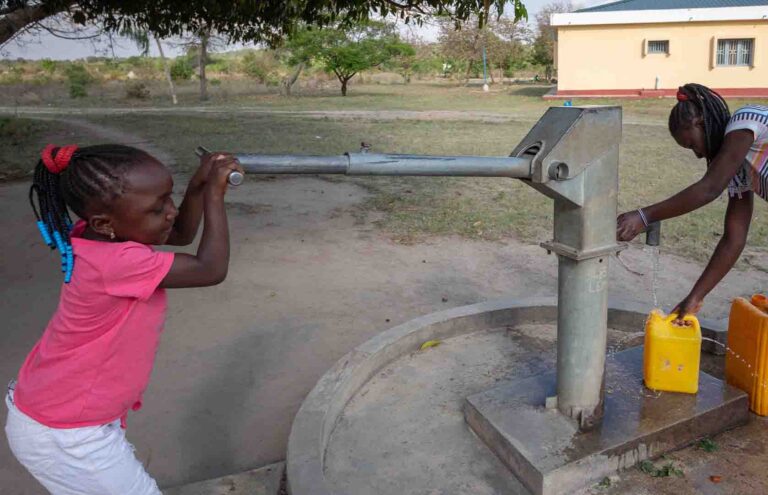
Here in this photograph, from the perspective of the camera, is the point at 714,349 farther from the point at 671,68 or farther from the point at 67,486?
the point at 671,68

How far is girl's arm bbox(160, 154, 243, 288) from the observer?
1.43 m

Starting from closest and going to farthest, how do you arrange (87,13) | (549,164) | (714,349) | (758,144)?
(549,164) < (758,144) < (714,349) < (87,13)

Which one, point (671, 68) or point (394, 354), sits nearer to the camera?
point (394, 354)

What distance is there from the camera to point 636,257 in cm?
467

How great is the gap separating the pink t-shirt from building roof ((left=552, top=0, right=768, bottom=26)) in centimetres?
2131

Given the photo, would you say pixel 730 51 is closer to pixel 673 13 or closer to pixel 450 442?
pixel 673 13

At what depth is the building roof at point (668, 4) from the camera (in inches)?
830

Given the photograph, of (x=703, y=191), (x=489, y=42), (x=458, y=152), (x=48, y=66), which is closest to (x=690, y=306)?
(x=703, y=191)

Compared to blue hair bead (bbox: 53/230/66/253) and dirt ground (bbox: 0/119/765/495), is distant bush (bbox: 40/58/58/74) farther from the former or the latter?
blue hair bead (bbox: 53/230/66/253)

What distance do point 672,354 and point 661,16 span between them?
2066 cm

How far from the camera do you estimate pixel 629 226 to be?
6.57 feet

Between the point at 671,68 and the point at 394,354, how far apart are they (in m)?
20.7

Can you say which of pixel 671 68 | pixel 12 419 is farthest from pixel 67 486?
pixel 671 68

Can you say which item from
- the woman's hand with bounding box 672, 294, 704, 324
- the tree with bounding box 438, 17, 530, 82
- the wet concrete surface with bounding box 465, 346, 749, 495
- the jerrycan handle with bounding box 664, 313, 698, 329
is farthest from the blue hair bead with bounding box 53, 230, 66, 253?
the tree with bounding box 438, 17, 530, 82
